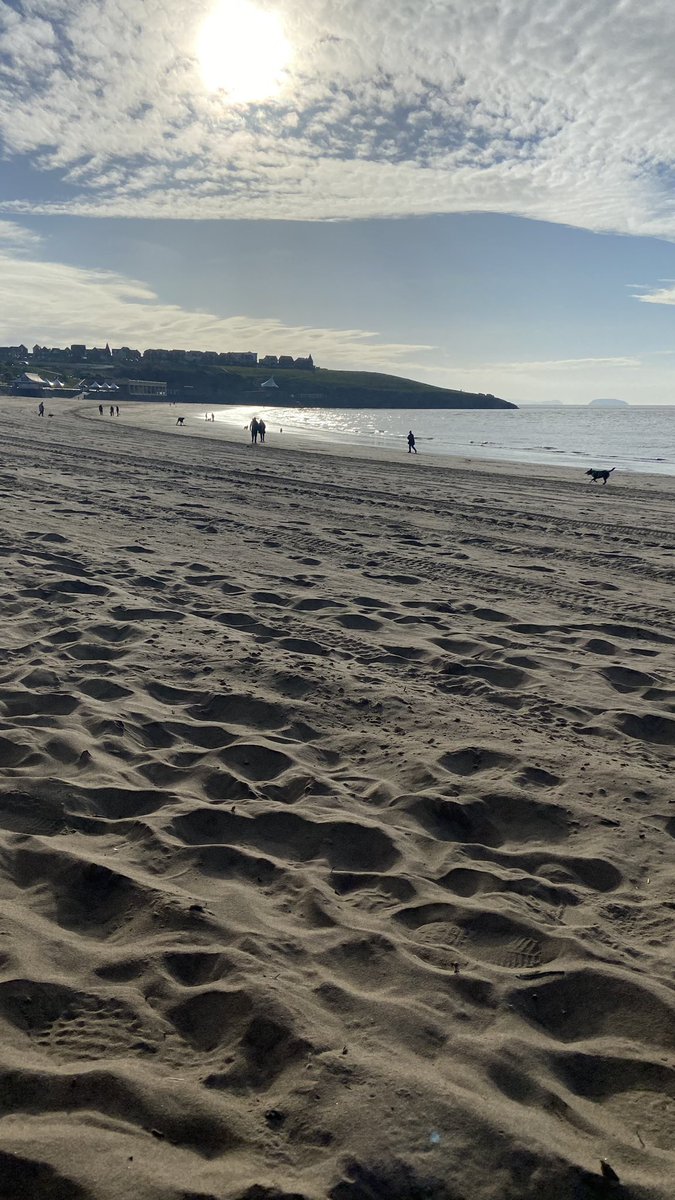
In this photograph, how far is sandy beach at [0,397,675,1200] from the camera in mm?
2395

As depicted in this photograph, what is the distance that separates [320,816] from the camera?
4254mm

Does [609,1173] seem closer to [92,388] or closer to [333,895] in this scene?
[333,895]

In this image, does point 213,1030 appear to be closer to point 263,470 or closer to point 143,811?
point 143,811

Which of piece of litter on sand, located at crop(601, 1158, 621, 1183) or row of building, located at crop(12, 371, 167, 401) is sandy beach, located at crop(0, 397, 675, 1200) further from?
row of building, located at crop(12, 371, 167, 401)

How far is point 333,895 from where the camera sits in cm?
365

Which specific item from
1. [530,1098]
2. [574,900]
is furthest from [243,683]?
[530,1098]

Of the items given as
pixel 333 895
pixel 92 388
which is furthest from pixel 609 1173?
pixel 92 388

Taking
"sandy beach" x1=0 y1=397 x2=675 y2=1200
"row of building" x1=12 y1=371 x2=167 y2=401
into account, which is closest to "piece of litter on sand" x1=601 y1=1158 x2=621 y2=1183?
"sandy beach" x1=0 y1=397 x2=675 y2=1200

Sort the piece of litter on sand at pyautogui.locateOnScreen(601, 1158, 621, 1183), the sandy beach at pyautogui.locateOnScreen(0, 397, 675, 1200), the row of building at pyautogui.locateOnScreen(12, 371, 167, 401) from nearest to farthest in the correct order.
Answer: the piece of litter on sand at pyautogui.locateOnScreen(601, 1158, 621, 1183) → the sandy beach at pyautogui.locateOnScreen(0, 397, 675, 1200) → the row of building at pyautogui.locateOnScreen(12, 371, 167, 401)

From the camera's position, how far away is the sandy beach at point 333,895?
7.86 feet

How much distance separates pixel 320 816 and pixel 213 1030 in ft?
4.98

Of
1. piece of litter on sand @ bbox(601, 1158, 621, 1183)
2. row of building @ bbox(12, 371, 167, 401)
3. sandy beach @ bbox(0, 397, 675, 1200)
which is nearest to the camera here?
piece of litter on sand @ bbox(601, 1158, 621, 1183)

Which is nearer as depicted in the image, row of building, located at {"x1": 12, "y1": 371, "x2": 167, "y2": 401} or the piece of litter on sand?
the piece of litter on sand

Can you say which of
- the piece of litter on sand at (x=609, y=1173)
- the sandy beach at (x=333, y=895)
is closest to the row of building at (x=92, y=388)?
the sandy beach at (x=333, y=895)
